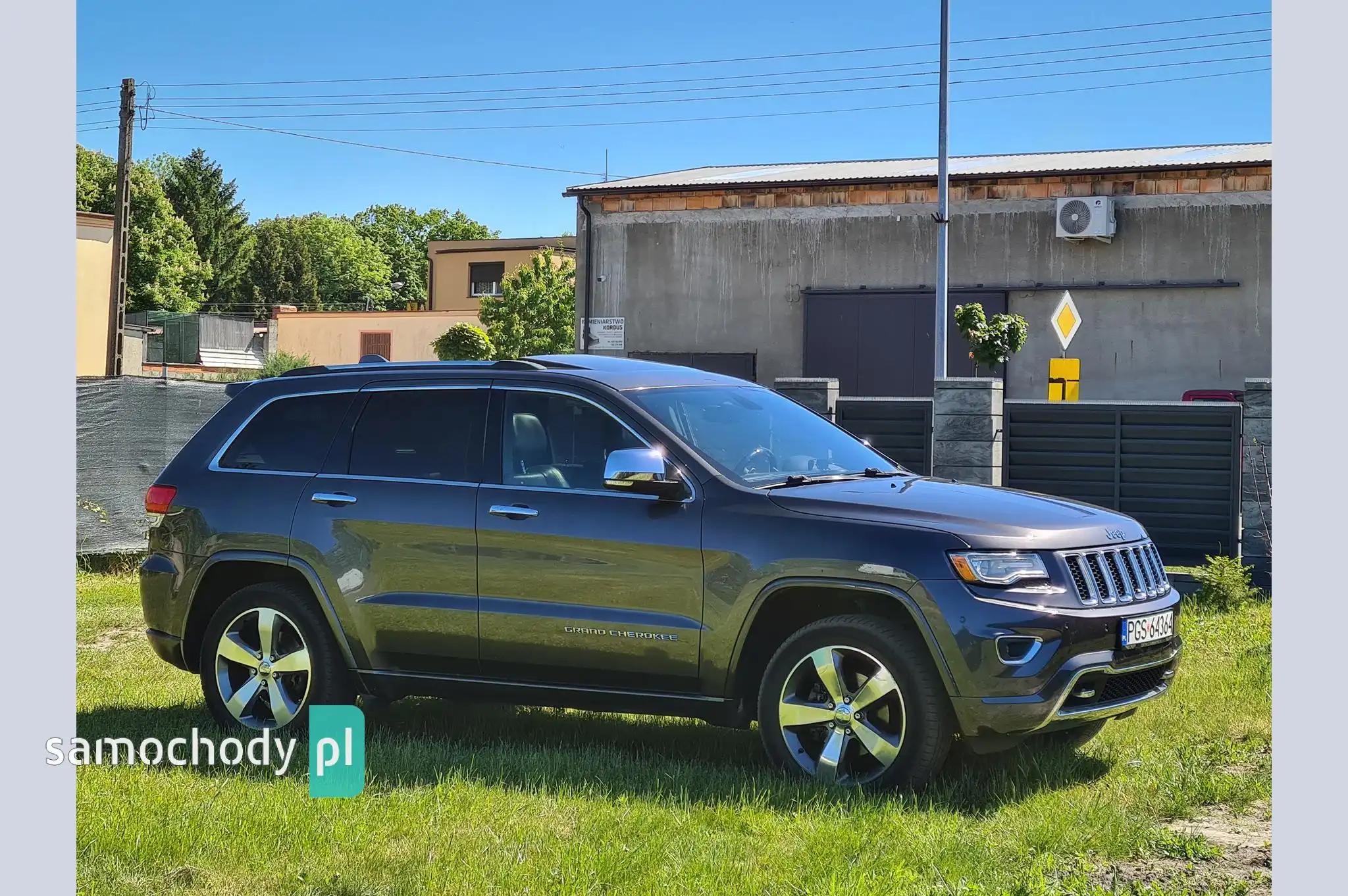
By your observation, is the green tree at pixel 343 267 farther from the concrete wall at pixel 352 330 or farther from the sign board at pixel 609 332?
the sign board at pixel 609 332

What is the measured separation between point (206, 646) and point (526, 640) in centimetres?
182

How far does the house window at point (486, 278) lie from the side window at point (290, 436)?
61.4 meters

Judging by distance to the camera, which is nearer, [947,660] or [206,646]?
[947,660]

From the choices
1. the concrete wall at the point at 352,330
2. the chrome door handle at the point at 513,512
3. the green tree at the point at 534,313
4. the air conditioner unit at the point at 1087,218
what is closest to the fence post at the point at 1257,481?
the chrome door handle at the point at 513,512

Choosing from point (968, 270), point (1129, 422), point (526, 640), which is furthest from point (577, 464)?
point (968, 270)

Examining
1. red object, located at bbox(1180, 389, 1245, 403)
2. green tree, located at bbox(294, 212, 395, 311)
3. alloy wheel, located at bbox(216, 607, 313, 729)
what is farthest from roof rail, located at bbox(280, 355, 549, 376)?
green tree, located at bbox(294, 212, 395, 311)

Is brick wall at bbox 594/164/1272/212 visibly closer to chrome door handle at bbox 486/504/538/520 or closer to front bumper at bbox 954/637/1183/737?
front bumper at bbox 954/637/1183/737

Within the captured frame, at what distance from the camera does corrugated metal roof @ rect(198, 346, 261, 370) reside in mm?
63906

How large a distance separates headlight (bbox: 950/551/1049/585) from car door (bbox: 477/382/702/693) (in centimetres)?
111

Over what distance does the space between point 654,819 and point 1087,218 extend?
883 inches

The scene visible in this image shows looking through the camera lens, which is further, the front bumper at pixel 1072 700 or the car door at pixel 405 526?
the car door at pixel 405 526

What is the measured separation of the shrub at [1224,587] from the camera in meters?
11.8

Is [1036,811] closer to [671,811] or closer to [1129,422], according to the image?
[671,811]

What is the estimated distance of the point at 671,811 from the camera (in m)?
5.63
